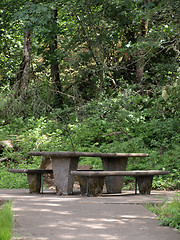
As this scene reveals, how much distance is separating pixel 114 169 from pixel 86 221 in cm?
363

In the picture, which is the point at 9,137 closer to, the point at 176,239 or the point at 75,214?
the point at 75,214

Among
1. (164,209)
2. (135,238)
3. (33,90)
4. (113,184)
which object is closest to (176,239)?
(135,238)

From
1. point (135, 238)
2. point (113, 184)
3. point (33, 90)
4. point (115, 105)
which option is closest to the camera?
point (135, 238)

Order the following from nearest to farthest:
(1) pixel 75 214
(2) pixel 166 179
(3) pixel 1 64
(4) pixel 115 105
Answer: (1) pixel 75 214, (2) pixel 166 179, (4) pixel 115 105, (3) pixel 1 64

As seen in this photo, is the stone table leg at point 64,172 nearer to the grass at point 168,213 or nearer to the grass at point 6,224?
the grass at point 168,213

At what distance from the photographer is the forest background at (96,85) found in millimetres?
11586

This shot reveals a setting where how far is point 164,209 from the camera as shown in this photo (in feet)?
16.6

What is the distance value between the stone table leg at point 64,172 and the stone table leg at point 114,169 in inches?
38.5

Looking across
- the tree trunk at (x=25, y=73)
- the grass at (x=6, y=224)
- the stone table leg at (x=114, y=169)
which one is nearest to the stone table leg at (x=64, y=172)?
the stone table leg at (x=114, y=169)

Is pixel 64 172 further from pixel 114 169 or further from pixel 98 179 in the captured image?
pixel 114 169

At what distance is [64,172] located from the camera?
7.13 m

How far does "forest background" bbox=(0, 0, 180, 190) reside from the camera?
11586 millimetres

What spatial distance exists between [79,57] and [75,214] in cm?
1286

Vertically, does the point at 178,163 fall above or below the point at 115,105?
below
